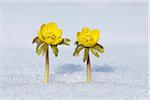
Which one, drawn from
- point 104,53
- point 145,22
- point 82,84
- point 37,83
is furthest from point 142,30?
point 37,83

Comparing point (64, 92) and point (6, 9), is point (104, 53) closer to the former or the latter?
point (64, 92)

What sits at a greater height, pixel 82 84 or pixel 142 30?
pixel 142 30

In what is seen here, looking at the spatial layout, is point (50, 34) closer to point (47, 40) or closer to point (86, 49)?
point (47, 40)

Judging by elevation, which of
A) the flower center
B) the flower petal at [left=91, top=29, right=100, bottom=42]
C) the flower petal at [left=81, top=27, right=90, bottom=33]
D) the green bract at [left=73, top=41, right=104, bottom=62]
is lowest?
the green bract at [left=73, top=41, right=104, bottom=62]

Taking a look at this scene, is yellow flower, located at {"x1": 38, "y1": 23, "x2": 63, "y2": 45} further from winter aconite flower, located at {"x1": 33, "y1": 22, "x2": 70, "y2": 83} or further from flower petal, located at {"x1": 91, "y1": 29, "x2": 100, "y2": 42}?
flower petal, located at {"x1": 91, "y1": 29, "x2": 100, "y2": 42}

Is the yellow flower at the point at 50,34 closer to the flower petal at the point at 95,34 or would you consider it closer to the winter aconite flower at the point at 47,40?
the winter aconite flower at the point at 47,40

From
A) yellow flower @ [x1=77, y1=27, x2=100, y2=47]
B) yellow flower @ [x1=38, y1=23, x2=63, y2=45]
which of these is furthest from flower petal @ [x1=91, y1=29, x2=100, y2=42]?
yellow flower @ [x1=38, y1=23, x2=63, y2=45]
